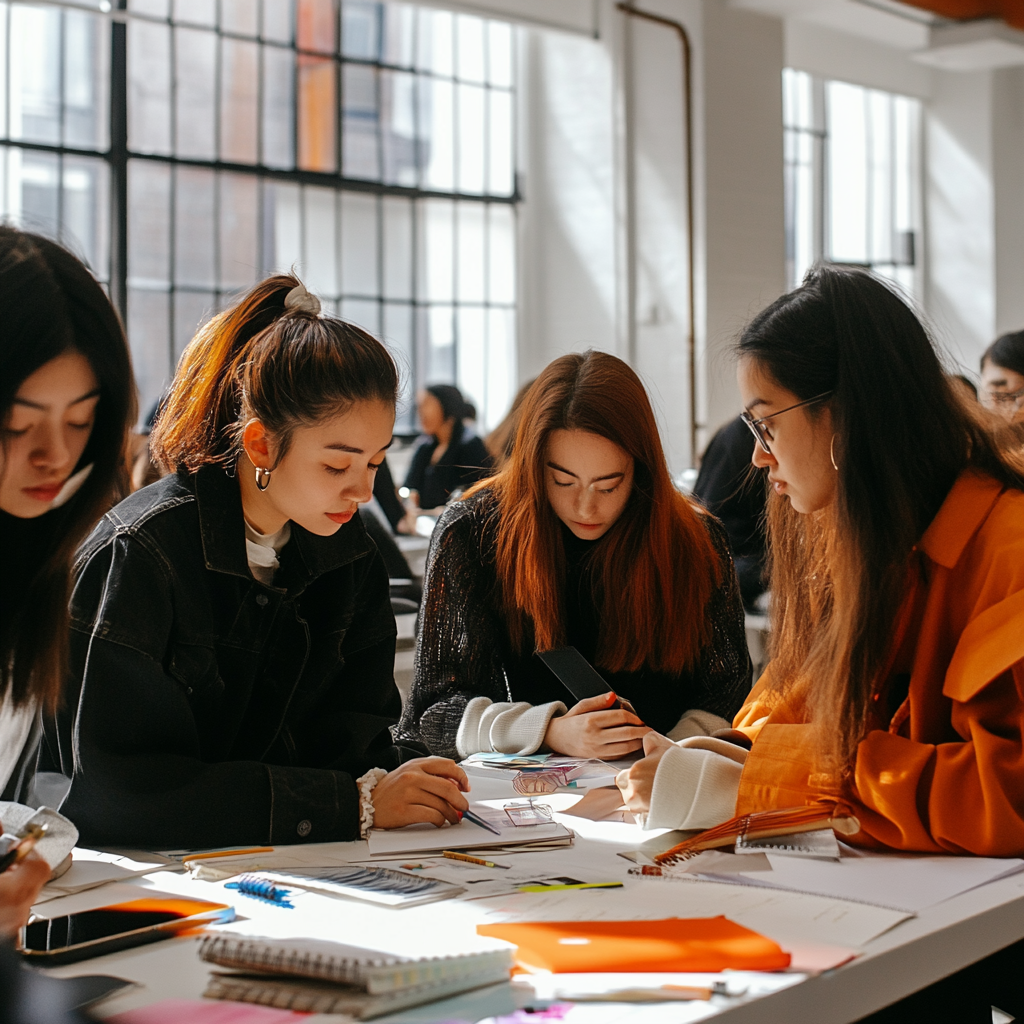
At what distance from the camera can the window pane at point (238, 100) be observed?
661 centimetres

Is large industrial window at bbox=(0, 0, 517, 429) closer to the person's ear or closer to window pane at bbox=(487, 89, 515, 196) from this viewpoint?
window pane at bbox=(487, 89, 515, 196)

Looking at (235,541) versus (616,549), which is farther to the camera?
(616,549)

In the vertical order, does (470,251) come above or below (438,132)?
below

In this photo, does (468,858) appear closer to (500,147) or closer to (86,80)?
(86,80)

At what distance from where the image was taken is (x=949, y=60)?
792cm

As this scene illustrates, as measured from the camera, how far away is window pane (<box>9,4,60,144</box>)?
232 inches

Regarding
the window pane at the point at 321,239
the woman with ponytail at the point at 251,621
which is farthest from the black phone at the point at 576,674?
the window pane at the point at 321,239

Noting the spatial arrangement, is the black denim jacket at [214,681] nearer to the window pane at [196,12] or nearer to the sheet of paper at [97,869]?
the sheet of paper at [97,869]

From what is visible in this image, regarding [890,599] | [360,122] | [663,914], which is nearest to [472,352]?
[360,122]

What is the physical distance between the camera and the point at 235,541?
162cm

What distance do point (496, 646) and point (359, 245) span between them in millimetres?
5224

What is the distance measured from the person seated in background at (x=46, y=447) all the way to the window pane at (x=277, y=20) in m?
5.95

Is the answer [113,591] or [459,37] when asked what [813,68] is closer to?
[459,37]

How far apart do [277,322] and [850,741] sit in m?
Result: 0.92
